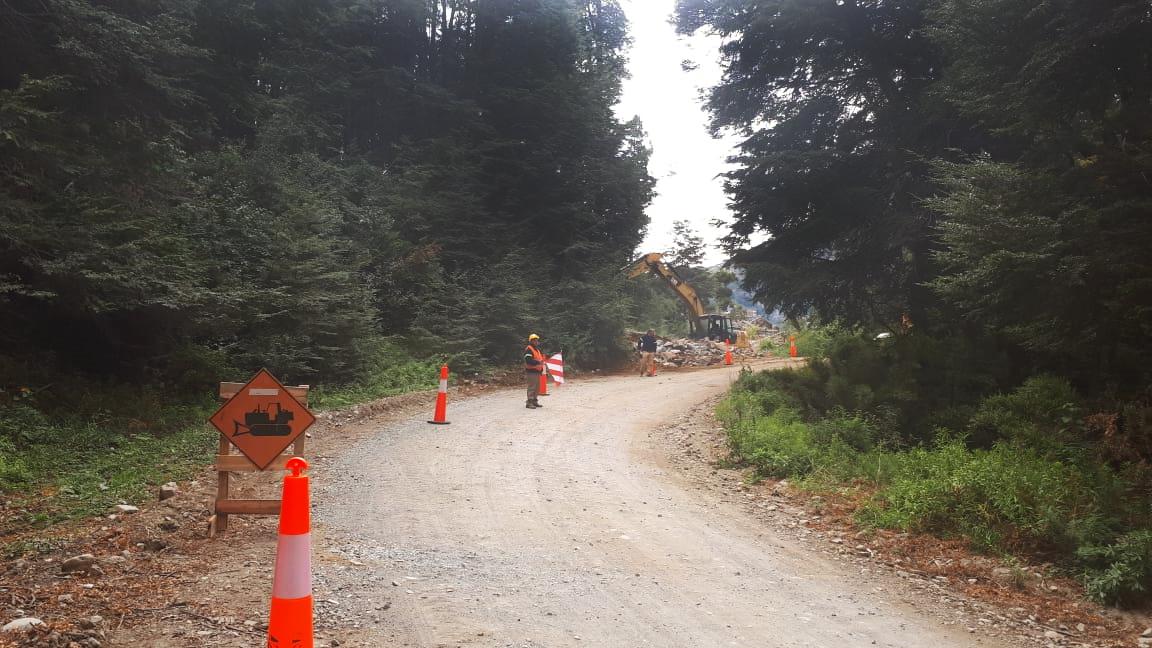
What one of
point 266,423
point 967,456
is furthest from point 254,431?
point 967,456

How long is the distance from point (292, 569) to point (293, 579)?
0.05 m

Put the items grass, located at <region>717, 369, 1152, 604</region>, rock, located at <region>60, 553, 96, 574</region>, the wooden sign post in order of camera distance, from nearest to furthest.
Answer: rock, located at <region>60, 553, 96, 574</region> < grass, located at <region>717, 369, 1152, 604</region> < the wooden sign post

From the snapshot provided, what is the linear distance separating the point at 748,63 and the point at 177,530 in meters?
15.4

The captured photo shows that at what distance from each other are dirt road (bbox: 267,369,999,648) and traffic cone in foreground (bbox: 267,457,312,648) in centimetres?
87

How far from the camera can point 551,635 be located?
15.4 ft

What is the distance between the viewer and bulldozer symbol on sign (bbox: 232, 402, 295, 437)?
6727mm

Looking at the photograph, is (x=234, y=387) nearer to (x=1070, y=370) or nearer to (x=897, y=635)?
(x=897, y=635)

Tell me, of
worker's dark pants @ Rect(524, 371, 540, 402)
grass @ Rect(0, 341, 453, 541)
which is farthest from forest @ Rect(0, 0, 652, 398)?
worker's dark pants @ Rect(524, 371, 540, 402)

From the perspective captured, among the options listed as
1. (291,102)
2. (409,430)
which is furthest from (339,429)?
(291,102)

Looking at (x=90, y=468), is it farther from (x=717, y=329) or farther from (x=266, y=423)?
(x=717, y=329)

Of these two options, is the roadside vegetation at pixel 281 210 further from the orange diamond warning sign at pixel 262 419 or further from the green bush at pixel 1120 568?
A: the green bush at pixel 1120 568

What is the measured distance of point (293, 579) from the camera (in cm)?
373

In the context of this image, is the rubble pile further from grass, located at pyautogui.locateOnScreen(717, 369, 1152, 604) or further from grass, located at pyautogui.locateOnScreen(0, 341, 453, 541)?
grass, located at pyautogui.locateOnScreen(0, 341, 453, 541)

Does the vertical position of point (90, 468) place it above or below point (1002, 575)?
below
